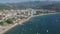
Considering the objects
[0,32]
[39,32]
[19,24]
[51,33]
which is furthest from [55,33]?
[19,24]

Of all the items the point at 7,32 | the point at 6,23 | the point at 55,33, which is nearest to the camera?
the point at 55,33

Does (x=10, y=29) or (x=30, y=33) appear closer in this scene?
(x=30, y=33)

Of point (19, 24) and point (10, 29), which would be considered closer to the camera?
point (10, 29)

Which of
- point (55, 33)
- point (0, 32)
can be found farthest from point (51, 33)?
point (0, 32)

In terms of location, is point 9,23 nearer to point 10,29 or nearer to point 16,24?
point 16,24

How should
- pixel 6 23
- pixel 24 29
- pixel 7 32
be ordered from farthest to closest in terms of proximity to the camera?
1. pixel 6 23
2. pixel 24 29
3. pixel 7 32

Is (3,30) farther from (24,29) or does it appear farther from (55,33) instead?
(55,33)

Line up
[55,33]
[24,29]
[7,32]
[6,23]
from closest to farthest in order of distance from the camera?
[55,33] → [7,32] → [24,29] → [6,23]

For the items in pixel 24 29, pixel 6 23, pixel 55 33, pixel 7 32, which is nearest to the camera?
pixel 55 33
